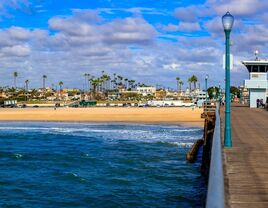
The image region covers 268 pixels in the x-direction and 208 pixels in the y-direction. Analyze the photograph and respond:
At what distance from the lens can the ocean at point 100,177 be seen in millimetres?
15953

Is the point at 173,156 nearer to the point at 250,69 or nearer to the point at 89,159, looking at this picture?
the point at 89,159

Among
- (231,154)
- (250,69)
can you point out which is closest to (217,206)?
(231,154)

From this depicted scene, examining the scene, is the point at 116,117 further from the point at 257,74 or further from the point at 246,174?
the point at 246,174

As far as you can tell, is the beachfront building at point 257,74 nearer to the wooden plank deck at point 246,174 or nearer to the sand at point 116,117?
the sand at point 116,117

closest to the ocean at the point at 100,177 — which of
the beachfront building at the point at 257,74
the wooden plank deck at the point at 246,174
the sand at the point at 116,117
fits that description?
the wooden plank deck at the point at 246,174

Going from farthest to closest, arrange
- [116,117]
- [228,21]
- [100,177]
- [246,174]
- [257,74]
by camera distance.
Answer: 1. [116,117]
2. [257,74]
3. [100,177]
4. [228,21]
5. [246,174]

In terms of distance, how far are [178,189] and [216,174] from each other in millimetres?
12179

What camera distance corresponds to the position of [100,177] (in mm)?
20469

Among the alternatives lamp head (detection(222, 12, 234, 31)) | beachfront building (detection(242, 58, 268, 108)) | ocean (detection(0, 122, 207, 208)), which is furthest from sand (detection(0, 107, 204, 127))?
lamp head (detection(222, 12, 234, 31))

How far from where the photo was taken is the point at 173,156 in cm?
2738

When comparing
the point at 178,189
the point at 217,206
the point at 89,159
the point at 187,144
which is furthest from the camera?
the point at 187,144

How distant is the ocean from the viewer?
1595 centimetres

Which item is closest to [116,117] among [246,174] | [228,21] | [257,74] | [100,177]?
[257,74]

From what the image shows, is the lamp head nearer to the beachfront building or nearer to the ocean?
the ocean
